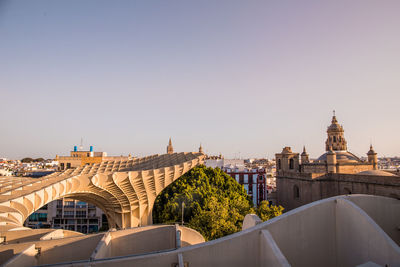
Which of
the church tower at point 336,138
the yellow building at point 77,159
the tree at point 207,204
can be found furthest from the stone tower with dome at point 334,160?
the yellow building at point 77,159

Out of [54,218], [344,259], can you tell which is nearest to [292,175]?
[344,259]

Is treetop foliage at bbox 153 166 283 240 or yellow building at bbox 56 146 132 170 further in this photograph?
yellow building at bbox 56 146 132 170

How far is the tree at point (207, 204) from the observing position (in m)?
18.2

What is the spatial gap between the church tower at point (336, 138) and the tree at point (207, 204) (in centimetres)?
2384

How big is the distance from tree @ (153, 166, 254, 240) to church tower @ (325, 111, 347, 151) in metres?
23.8

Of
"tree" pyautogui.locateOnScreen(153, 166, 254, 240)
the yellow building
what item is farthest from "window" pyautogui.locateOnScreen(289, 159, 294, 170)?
the yellow building

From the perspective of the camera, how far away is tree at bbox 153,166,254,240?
719 inches

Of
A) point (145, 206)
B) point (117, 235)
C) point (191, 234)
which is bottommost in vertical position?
point (145, 206)

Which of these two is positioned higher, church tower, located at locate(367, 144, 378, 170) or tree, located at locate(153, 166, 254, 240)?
church tower, located at locate(367, 144, 378, 170)

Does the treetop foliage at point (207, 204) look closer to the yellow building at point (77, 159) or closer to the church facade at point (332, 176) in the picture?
the church facade at point (332, 176)

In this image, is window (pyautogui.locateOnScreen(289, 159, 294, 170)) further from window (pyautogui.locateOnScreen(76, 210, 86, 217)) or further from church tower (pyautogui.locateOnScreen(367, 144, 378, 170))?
window (pyautogui.locateOnScreen(76, 210, 86, 217))

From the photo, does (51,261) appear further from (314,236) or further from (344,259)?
(344,259)

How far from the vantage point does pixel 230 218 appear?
1928cm

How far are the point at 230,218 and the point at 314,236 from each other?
11.5 meters
